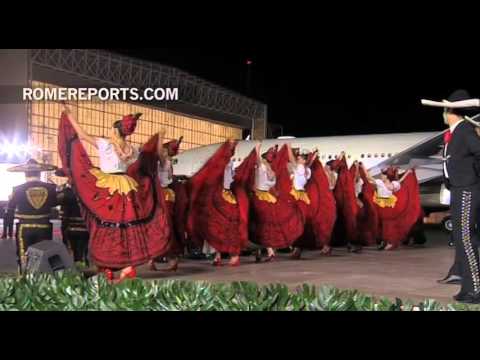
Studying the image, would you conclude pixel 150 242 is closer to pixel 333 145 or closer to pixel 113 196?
pixel 113 196

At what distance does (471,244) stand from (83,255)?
5.89 m

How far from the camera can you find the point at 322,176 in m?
12.2

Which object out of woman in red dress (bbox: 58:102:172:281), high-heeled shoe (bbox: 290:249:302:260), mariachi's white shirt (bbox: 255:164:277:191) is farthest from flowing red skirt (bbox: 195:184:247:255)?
woman in red dress (bbox: 58:102:172:281)

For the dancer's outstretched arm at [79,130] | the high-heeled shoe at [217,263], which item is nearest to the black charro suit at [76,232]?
the high-heeled shoe at [217,263]

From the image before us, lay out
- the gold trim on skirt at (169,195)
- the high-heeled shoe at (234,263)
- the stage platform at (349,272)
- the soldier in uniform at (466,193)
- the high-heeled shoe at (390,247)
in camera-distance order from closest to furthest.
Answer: the soldier in uniform at (466,193), the stage platform at (349,272), the gold trim on skirt at (169,195), the high-heeled shoe at (234,263), the high-heeled shoe at (390,247)

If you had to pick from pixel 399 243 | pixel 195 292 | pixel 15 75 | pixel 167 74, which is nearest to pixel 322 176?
pixel 399 243

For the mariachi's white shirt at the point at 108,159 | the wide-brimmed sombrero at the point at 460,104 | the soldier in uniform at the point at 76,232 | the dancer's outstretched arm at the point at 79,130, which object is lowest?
the soldier in uniform at the point at 76,232

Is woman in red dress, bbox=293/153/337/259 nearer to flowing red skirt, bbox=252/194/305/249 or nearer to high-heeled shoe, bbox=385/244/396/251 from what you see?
flowing red skirt, bbox=252/194/305/249

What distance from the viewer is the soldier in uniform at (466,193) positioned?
584 centimetres

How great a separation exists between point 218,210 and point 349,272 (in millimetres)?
2189

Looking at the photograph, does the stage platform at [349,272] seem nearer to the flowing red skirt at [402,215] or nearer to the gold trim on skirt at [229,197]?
the gold trim on skirt at [229,197]

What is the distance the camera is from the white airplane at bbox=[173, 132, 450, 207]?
2236 cm

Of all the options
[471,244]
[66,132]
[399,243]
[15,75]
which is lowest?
[399,243]
